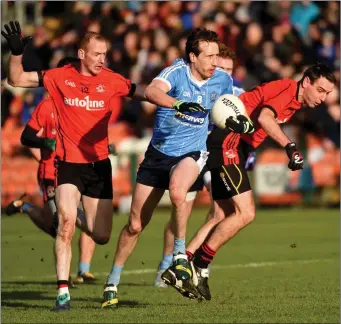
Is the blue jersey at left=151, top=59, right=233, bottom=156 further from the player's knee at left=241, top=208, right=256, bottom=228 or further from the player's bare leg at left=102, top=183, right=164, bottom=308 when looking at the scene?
the player's knee at left=241, top=208, right=256, bottom=228

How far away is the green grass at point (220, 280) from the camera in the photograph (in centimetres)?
932

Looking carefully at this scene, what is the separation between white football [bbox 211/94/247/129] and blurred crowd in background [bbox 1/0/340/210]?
1074cm

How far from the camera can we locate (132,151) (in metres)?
22.0

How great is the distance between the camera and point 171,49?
77.3 feet

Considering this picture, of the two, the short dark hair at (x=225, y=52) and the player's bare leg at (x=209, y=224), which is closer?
the player's bare leg at (x=209, y=224)

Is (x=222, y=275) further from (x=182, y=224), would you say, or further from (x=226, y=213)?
(x=182, y=224)

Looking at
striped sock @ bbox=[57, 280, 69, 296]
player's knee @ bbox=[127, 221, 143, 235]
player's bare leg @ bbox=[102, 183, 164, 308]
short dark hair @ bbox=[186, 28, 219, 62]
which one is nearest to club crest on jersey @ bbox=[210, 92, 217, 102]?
short dark hair @ bbox=[186, 28, 219, 62]

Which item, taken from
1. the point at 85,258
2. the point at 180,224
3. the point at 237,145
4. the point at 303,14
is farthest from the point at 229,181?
the point at 303,14

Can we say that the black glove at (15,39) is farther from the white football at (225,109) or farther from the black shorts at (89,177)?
the white football at (225,109)

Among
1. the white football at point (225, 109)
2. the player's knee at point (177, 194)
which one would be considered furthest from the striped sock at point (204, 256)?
the white football at point (225, 109)

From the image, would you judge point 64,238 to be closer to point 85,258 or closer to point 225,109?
point 225,109

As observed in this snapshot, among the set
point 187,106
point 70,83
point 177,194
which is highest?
point 187,106

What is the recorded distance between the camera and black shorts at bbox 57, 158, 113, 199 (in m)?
10.4

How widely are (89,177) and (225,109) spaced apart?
149 cm
